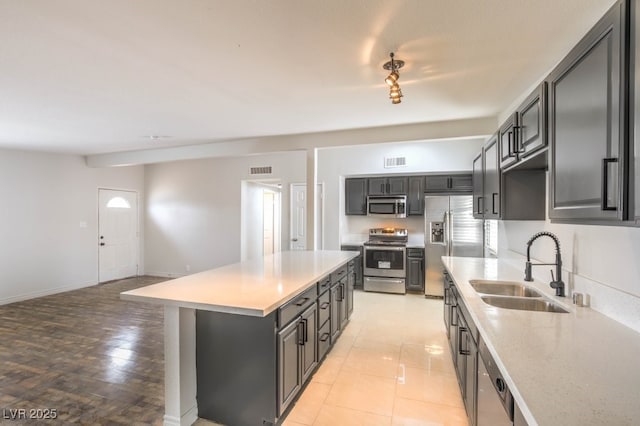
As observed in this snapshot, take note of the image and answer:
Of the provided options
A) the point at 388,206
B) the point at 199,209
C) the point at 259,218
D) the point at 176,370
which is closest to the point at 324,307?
the point at 176,370

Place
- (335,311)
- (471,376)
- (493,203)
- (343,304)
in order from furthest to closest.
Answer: (343,304) → (335,311) → (493,203) → (471,376)

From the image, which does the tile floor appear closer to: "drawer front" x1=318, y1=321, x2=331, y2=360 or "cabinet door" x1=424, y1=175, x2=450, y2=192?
"drawer front" x1=318, y1=321, x2=331, y2=360

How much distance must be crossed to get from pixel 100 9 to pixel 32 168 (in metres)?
5.28

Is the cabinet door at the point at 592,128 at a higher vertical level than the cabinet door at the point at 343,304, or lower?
higher

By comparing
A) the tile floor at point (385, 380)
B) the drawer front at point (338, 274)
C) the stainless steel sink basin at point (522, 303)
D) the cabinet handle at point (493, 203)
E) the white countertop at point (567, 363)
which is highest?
the cabinet handle at point (493, 203)

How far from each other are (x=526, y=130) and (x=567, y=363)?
1345mm

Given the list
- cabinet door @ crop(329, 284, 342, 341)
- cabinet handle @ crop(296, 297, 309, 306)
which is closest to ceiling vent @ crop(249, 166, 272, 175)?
cabinet door @ crop(329, 284, 342, 341)

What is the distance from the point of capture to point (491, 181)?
2.92m

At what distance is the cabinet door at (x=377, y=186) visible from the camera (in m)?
5.91

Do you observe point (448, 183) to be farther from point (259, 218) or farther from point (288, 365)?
point (288, 365)

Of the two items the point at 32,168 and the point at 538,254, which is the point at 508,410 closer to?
the point at 538,254

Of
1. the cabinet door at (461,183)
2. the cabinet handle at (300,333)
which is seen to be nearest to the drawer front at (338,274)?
the cabinet handle at (300,333)

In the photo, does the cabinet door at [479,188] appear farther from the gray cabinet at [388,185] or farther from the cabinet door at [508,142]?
the gray cabinet at [388,185]

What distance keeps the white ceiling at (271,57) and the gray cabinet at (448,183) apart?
6.96 ft
